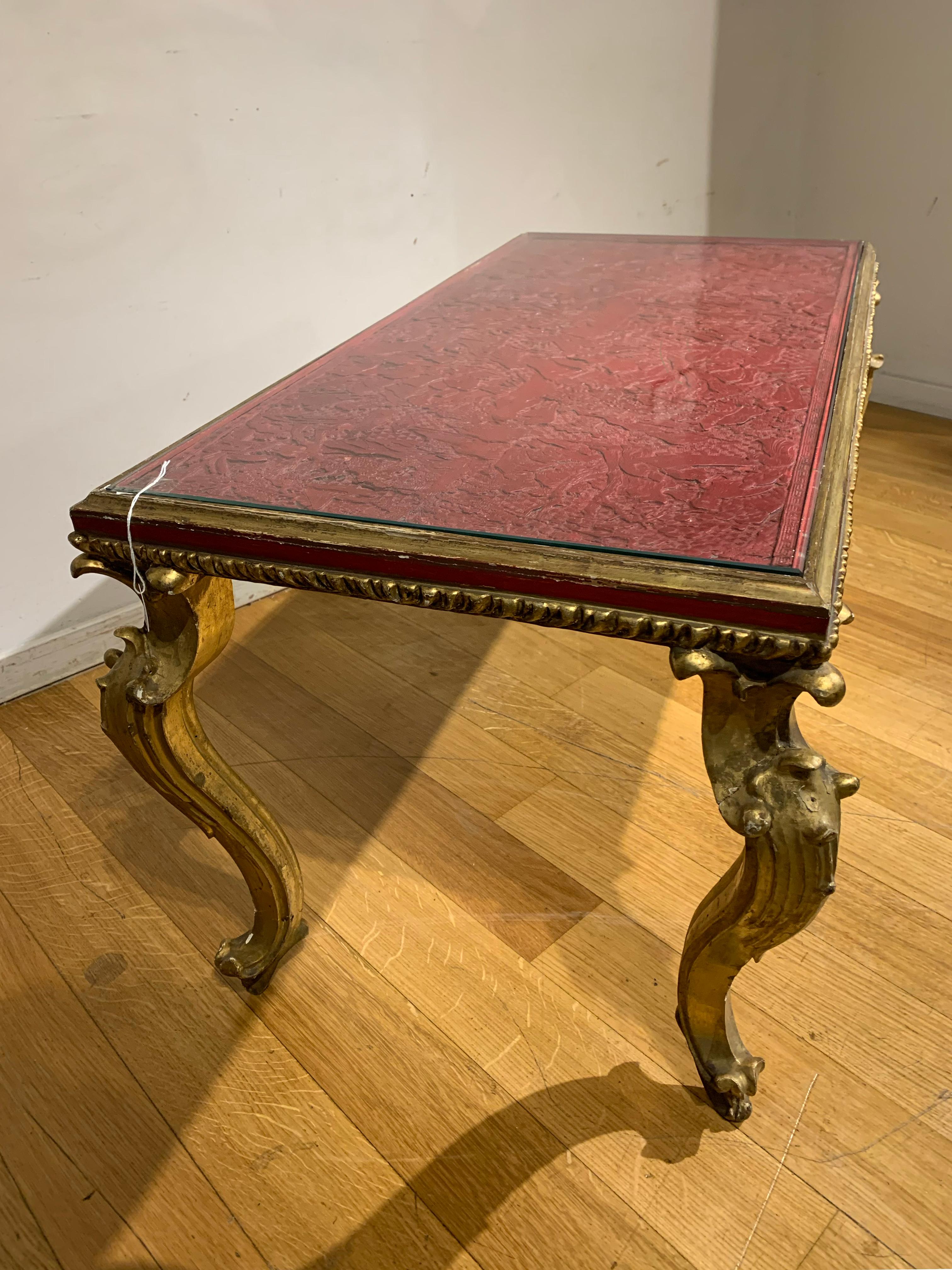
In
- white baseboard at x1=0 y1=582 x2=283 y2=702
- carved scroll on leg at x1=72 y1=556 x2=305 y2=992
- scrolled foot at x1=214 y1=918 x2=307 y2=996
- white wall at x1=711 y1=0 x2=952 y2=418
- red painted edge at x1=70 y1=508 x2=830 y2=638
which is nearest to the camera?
red painted edge at x1=70 y1=508 x2=830 y2=638

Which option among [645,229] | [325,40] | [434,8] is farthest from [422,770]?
[645,229]

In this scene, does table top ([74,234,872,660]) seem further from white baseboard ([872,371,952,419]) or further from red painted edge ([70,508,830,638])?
white baseboard ([872,371,952,419])

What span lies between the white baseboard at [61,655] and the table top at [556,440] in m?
0.70

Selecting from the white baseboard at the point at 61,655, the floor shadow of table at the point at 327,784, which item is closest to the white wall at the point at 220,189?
the white baseboard at the point at 61,655

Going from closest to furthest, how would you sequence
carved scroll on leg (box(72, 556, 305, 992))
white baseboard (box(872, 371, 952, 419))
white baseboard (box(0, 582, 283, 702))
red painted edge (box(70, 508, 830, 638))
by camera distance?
red painted edge (box(70, 508, 830, 638)) < carved scroll on leg (box(72, 556, 305, 992)) < white baseboard (box(0, 582, 283, 702)) < white baseboard (box(872, 371, 952, 419))

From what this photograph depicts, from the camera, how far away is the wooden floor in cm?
78

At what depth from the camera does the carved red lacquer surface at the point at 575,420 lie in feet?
2.30

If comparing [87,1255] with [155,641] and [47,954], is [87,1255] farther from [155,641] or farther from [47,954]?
[155,641]

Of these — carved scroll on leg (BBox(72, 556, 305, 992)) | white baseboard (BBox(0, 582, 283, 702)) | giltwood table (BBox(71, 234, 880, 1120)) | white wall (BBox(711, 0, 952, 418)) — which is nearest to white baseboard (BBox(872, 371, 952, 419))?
white wall (BBox(711, 0, 952, 418))

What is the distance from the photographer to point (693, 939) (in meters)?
0.78

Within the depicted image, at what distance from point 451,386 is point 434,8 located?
106 centimetres

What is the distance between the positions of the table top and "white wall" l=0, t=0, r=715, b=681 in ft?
1.49

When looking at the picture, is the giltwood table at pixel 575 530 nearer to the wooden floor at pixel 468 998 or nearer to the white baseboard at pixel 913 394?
the wooden floor at pixel 468 998

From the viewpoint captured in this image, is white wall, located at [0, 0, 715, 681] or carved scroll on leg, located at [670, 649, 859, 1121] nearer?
carved scroll on leg, located at [670, 649, 859, 1121]
